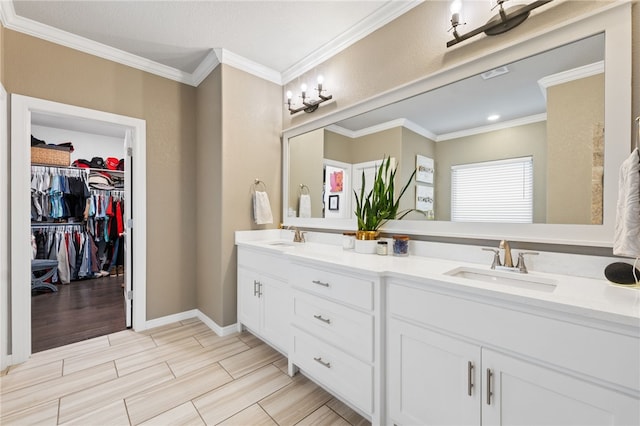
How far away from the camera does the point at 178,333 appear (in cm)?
256

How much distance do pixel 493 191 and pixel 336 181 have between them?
46.7 inches

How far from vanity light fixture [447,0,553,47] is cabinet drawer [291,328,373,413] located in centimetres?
185

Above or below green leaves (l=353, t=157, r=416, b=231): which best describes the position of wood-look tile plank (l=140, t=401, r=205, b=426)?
below

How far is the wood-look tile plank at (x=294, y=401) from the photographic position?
1.54 m

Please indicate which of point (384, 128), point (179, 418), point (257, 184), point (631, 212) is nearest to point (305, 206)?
point (257, 184)

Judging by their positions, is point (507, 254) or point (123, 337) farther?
point (123, 337)

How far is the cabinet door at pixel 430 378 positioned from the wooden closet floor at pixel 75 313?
8.68ft

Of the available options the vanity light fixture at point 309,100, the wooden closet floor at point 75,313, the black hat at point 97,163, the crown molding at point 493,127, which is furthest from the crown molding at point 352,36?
the black hat at point 97,163

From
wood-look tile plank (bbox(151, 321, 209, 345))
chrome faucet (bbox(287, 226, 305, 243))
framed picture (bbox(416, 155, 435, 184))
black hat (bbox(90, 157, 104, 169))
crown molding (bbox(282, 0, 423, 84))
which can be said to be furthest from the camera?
black hat (bbox(90, 157, 104, 169))

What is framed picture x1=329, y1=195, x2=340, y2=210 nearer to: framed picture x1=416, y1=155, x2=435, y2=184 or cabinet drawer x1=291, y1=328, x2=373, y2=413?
framed picture x1=416, y1=155, x2=435, y2=184

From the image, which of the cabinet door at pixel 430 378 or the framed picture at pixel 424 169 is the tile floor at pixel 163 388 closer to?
the cabinet door at pixel 430 378

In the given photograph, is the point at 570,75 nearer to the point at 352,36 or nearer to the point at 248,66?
the point at 352,36

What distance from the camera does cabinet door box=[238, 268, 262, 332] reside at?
232cm

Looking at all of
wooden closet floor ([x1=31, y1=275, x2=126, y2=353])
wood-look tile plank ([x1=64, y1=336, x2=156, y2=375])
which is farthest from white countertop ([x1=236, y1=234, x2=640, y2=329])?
wooden closet floor ([x1=31, y1=275, x2=126, y2=353])
